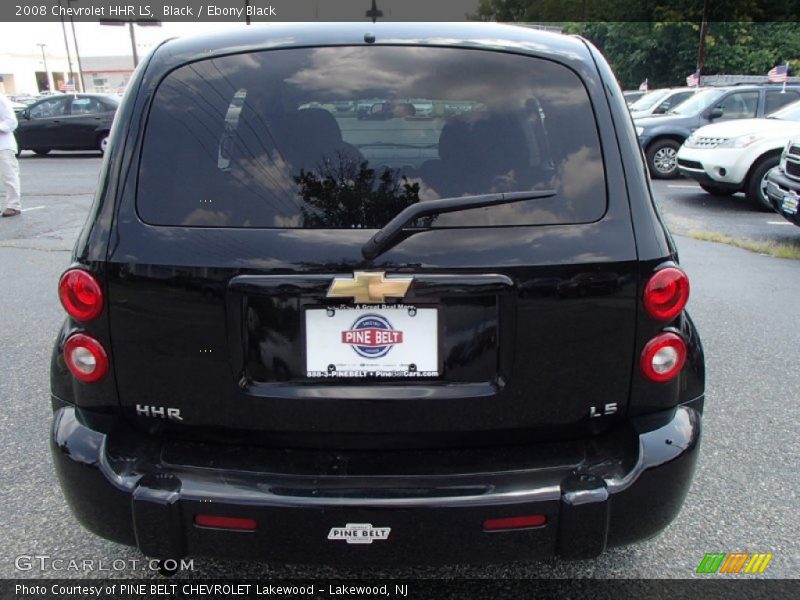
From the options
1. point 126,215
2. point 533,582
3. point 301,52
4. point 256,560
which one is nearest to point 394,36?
point 301,52

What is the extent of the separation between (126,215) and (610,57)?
135 ft

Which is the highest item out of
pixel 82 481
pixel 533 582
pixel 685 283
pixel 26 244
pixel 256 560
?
pixel 685 283

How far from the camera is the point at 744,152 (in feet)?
32.7

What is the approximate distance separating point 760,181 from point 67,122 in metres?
15.8

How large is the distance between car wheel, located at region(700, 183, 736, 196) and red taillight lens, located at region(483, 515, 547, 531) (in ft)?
34.0

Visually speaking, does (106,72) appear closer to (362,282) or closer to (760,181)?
(760,181)

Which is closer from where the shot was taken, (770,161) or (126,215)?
(126,215)

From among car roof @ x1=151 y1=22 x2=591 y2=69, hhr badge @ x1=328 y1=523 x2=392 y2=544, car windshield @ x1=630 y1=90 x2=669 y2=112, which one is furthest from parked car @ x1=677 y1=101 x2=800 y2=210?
hhr badge @ x1=328 y1=523 x2=392 y2=544

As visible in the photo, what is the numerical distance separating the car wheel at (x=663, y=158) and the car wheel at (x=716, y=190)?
1836 mm

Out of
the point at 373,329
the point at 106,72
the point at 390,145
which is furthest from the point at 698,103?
the point at 106,72

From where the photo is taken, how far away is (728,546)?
2455mm

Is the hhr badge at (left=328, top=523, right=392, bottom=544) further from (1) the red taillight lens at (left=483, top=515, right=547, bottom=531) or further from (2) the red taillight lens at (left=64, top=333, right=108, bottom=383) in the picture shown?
(2) the red taillight lens at (left=64, top=333, right=108, bottom=383)

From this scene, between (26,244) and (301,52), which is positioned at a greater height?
(301,52)

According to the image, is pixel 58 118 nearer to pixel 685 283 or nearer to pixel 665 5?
pixel 685 283
